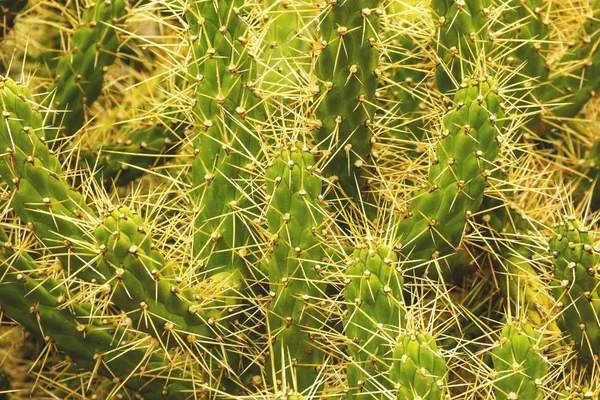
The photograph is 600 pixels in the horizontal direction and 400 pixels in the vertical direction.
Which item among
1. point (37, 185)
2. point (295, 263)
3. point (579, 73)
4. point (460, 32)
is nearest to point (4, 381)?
point (37, 185)

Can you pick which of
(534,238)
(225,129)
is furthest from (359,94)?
(534,238)

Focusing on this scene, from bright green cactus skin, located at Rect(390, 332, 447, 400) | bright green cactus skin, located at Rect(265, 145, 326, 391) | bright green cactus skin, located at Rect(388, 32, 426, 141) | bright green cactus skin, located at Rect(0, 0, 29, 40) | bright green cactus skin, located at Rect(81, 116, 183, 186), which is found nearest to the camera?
bright green cactus skin, located at Rect(390, 332, 447, 400)

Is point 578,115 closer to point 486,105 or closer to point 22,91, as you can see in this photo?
point 486,105

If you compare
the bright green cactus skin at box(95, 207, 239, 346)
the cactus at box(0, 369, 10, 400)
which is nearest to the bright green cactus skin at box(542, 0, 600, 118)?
the bright green cactus skin at box(95, 207, 239, 346)

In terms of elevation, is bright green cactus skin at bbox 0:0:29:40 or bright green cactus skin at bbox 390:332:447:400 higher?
bright green cactus skin at bbox 0:0:29:40

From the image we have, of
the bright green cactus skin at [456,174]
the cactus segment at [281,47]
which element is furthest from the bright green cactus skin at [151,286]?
the cactus segment at [281,47]

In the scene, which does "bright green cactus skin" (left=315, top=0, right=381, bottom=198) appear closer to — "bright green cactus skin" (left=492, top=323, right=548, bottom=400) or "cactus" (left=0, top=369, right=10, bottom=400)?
"bright green cactus skin" (left=492, top=323, right=548, bottom=400)
